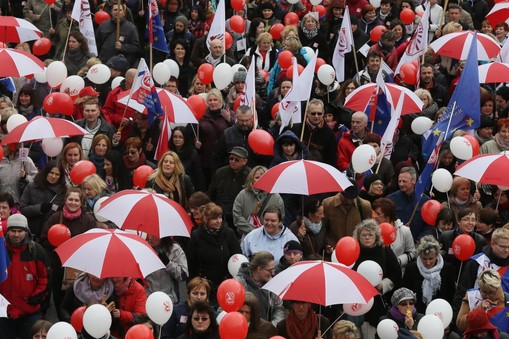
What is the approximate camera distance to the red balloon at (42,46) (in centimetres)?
2036

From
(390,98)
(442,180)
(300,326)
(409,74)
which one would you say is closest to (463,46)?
(409,74)

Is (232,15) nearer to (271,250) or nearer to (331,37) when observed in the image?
(331,37)

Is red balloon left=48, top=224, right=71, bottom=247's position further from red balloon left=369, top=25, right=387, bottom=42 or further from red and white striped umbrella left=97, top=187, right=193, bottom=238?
red balloon left=369, top=25, right=387, bottom=42

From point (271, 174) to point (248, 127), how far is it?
7.32 feet

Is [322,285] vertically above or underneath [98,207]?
above

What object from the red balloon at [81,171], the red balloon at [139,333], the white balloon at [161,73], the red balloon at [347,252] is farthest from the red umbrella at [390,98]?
the red balloon at [139,333]

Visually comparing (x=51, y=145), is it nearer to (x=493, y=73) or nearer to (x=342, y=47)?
(x=342, y=47)

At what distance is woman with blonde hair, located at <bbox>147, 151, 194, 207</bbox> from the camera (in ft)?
51.8

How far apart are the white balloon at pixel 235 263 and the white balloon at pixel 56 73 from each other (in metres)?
4.99

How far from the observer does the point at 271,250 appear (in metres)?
14.5

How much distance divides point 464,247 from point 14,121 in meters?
5.30

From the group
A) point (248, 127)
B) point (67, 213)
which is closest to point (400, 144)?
point (248, 127)

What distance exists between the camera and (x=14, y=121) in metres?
16.8

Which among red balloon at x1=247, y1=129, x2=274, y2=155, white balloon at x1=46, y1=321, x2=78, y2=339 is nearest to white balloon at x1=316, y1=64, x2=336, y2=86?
red balloon at x1=247, y1=129, x2=274, y2=155
